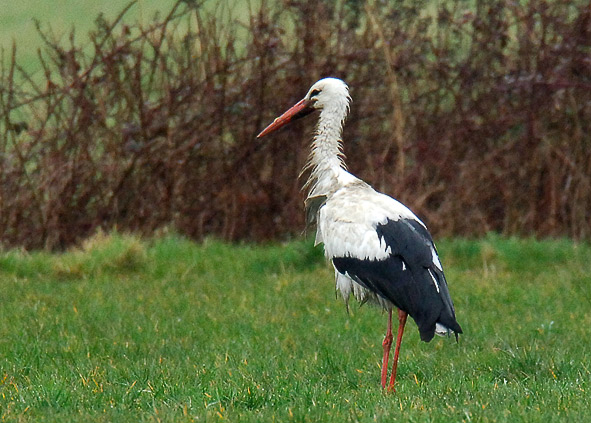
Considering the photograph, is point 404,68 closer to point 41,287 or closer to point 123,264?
point 123,264

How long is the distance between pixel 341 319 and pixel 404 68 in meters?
4.60

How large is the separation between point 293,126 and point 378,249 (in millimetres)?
5550

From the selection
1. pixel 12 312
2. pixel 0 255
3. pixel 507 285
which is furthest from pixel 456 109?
pixel 12 312

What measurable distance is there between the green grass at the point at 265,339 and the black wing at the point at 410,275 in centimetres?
36

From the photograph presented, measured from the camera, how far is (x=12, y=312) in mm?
7508

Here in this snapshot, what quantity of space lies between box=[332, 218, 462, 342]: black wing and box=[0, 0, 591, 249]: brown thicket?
5.22 meters

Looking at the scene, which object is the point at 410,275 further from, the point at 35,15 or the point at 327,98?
the point at 35,15

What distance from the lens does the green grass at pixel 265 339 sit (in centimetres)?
472

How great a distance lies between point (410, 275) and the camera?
554 centimetres

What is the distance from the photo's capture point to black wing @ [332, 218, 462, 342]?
17.5ft

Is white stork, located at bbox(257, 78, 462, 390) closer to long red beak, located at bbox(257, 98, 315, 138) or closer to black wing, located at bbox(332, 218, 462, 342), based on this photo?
black wing, located at bbox(332, 218, 462, 342)

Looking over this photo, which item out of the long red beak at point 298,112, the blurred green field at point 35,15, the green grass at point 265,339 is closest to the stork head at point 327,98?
the long red beak at point 298,112

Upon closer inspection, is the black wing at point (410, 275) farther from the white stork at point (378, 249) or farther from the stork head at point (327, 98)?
the stork head at point (327, 98)

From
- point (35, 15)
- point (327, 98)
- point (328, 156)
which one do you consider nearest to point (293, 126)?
point (327, 98)
